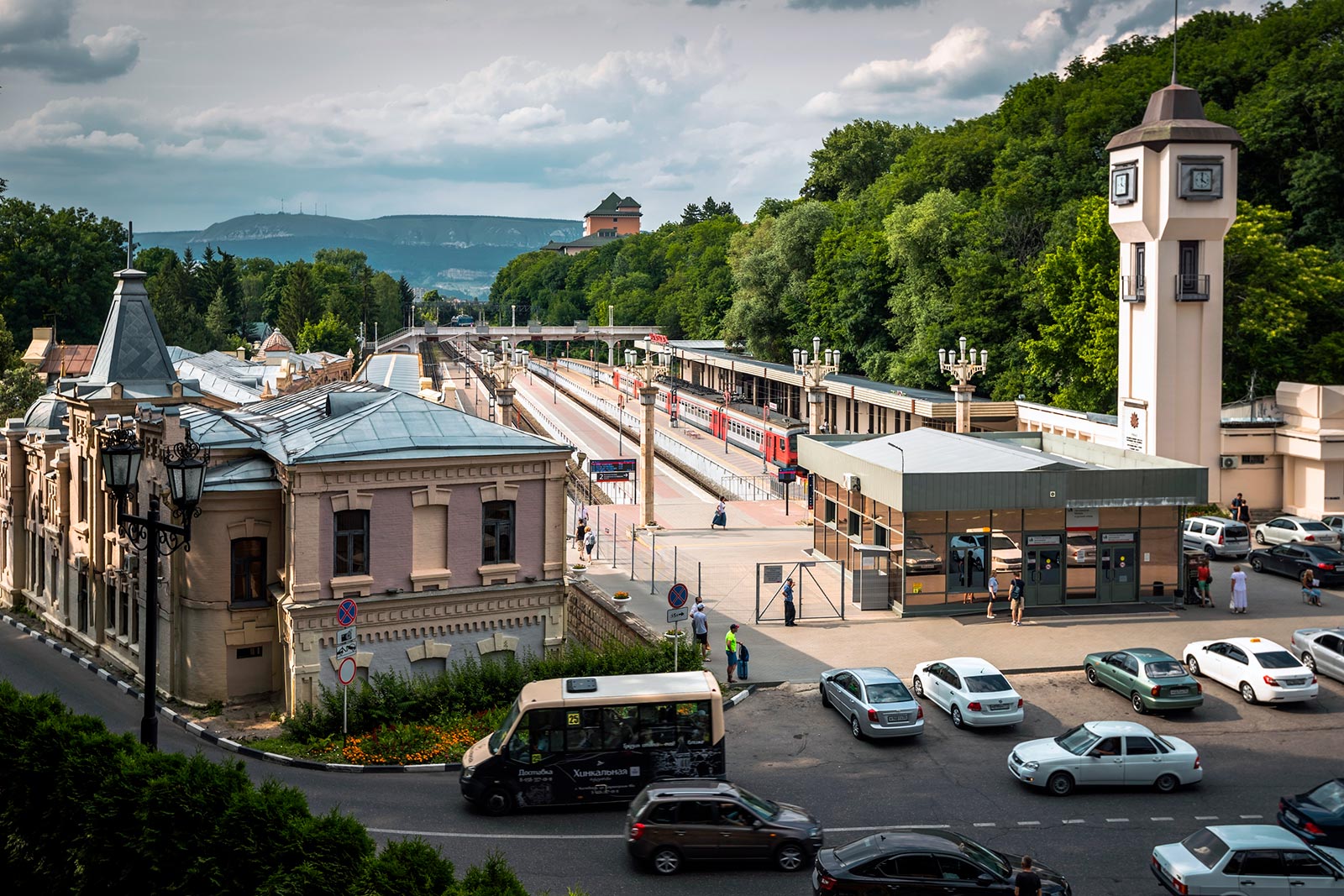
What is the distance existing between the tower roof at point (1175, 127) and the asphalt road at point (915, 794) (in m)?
28.8

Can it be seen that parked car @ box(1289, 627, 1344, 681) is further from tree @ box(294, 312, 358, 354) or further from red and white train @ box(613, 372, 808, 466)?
tree @ box(294, 312, 358, 354)

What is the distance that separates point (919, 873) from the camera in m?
18.2

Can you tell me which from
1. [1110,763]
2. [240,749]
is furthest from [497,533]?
[1110,763]

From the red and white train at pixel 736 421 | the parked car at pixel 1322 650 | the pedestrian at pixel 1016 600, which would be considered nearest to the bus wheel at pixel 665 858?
the parked car at pixel 1322 650

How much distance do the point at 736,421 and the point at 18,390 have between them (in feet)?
140

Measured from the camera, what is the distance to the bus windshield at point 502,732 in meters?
22.8

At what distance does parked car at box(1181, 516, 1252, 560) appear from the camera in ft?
148

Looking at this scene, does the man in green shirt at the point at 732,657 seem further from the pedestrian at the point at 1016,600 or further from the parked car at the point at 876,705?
the pedestrian at the point at 1016,600

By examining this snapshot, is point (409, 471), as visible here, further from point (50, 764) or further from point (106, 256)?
point (106, 256)

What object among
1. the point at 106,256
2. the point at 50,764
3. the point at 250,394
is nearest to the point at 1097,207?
the point at 250,394

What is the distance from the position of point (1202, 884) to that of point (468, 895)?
433 inches

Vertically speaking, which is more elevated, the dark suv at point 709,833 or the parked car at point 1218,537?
the parked car at point 1218,537

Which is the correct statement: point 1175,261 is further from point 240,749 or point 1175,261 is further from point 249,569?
point 240,749

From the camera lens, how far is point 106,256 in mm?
116875
